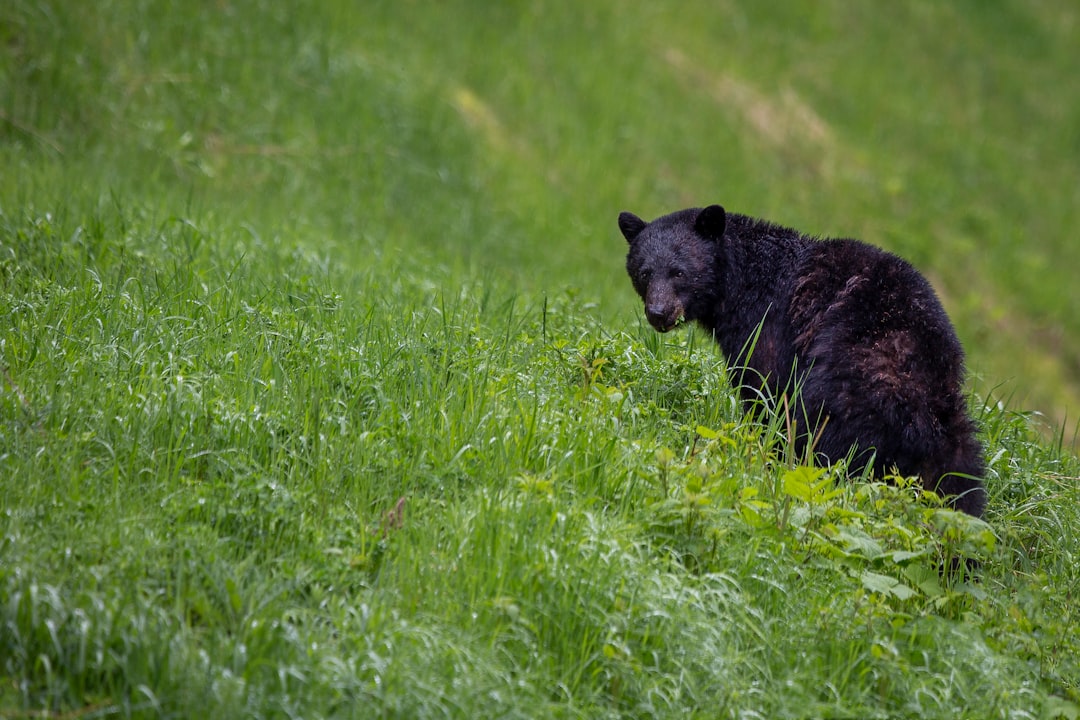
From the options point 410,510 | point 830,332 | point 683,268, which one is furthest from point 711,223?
point 410,510

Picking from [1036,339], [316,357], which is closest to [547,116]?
[1036,339]

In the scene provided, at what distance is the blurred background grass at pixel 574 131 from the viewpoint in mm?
10820

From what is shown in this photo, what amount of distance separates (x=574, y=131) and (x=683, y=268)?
10332mm

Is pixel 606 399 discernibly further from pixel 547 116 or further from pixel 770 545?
pixel 547 116

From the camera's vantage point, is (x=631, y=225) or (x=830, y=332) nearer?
(x=830, y=332)

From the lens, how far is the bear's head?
6.31 m

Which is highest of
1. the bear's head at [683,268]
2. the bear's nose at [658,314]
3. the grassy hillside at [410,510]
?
the bear's head at [683,268]

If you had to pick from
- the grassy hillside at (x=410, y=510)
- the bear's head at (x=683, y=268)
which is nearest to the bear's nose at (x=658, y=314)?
the bear's head at (x=683, y=268)

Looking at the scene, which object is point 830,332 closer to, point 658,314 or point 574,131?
point 658,314

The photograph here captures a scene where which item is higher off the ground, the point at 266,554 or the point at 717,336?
the point at 717,336

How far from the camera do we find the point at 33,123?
411 inches

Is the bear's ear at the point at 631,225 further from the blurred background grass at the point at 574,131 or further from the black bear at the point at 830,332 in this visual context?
the blurred background grass at the point at 574,131

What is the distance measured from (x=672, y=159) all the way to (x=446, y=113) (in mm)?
4364

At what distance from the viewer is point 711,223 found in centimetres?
646
